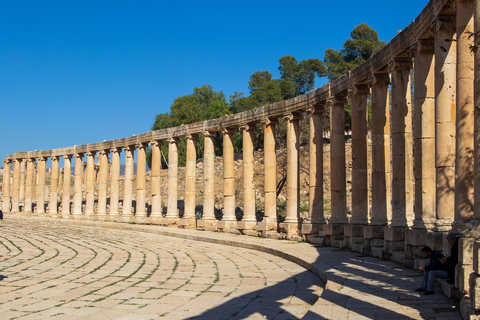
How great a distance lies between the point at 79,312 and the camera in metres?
10.3

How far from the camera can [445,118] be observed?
1382cm

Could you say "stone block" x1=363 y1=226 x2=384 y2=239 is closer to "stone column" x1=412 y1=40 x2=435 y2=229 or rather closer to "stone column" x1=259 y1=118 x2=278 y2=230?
"stone column" x1=412 y1=40 x2=435 y2=229

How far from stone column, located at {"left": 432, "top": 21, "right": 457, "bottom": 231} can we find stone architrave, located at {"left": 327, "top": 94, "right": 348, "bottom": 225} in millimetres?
8337

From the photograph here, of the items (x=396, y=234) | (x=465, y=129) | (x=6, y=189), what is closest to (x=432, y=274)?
(x=465, y=129)

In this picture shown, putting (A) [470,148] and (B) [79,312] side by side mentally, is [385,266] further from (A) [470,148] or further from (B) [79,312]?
(B) [79,312]

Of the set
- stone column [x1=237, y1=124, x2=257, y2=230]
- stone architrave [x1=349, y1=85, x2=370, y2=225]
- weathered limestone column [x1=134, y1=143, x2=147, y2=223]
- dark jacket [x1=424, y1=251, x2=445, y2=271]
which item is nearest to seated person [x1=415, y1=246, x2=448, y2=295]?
dark jacket [x1=424, y1=251, x2=445, y2=271]

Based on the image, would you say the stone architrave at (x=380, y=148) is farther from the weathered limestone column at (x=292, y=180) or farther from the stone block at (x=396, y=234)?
the weathered limestone column at (x=292, y=180)

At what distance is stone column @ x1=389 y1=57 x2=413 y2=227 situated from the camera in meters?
16.7

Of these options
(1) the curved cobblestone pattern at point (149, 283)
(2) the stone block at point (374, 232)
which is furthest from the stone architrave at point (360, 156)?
(1) the curved cobblestone pattern at point (149, 283)

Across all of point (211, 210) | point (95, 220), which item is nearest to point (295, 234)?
point (211, 210)

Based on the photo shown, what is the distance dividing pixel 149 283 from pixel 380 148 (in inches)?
384

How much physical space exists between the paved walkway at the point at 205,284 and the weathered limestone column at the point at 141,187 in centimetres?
1442

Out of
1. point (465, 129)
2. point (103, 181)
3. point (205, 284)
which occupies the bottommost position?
point (205, 284)

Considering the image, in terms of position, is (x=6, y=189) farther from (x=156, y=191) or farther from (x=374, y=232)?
(x=374, y=232)
